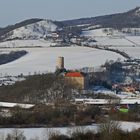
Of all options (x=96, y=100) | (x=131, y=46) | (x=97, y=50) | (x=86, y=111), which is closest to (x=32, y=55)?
(x=97, y=50)

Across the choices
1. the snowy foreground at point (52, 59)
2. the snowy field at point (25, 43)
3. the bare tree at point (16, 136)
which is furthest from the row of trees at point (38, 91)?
the snowy field at point (25, 43)

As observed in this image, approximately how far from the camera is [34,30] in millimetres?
71500

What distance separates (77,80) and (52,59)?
49.5 ft

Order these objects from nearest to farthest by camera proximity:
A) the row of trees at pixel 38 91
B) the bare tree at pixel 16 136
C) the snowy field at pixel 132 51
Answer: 1. the bare tree at pixel 16 136
2. the row of trees at pixel 38 91
3. the snowy field at pixel 132 51

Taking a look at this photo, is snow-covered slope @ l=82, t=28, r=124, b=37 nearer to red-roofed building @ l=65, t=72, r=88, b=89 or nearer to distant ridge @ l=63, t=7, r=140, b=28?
distant ridge @ l=63, t=7, r=140, b=28

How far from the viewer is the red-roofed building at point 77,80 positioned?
98.0ft

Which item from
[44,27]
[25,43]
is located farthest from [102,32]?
[25,43]

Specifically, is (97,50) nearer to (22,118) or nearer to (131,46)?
(131,46)

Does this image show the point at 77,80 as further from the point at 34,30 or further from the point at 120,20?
the point at 120,20

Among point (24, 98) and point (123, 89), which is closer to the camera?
point (24, 98)

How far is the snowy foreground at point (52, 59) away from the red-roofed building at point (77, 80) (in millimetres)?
6622

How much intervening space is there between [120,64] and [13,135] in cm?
2569

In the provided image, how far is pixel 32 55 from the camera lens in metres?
49.2

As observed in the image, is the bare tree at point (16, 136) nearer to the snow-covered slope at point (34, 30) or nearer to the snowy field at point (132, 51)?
the snowy field at point (132, 51)
